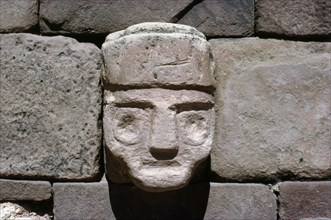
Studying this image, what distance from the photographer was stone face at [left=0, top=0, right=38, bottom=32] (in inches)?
78.0

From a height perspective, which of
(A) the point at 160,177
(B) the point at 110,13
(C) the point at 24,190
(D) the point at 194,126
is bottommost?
(C) the point at 24,190

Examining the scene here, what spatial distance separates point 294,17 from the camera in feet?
6.51

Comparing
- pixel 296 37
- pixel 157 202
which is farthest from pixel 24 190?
pixel 296 37

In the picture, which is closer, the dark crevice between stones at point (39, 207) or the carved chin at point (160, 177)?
the carved chin at point (160, 177)

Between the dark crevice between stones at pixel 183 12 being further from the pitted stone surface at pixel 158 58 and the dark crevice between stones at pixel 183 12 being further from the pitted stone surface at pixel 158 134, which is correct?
the pitted stone surface at pixel 158 134

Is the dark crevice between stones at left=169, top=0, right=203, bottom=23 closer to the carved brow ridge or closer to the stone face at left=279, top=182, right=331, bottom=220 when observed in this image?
the carved brow ridge

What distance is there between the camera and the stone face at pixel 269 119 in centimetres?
195

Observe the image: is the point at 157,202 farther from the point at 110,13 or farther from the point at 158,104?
the point at 110,13

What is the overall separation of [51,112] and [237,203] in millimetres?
845

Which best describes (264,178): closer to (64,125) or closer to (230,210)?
(230,210)

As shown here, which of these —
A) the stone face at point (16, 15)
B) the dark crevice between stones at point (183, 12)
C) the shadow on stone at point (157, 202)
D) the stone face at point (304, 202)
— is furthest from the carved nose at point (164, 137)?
→ the stone face at point (16, 15)

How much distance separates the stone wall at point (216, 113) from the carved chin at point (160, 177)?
0.88 feet

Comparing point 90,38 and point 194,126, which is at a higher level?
point 90,38

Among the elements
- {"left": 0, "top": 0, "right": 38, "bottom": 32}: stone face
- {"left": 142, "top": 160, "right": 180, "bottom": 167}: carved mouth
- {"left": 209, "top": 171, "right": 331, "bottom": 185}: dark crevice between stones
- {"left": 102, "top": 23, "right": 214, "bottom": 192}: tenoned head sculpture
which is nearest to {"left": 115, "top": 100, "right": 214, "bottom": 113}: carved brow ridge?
{"left": 102, "top": 23, "right": 214, "bottom": 192}: tenoned head sculpture
